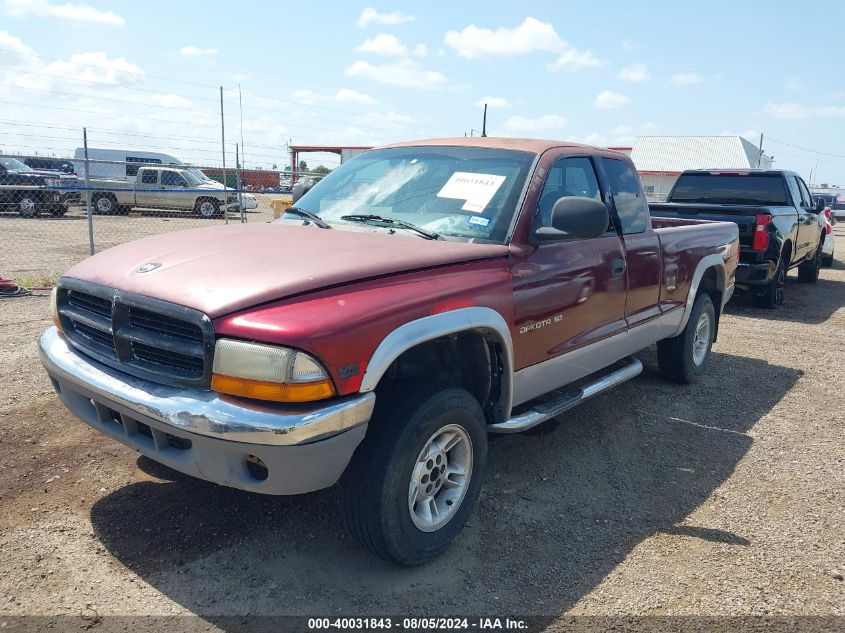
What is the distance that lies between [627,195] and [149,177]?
66.1ft

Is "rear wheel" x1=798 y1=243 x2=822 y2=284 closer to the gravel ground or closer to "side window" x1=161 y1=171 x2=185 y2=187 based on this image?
the gravel ground

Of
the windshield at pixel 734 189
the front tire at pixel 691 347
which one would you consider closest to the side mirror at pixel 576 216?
the front tire at pixel 691 347

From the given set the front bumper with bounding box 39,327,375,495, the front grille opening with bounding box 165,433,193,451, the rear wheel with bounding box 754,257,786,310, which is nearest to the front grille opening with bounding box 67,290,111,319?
the front bumper with bounding box 39,327,375,495

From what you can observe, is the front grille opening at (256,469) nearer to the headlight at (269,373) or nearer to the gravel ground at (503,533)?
the headlight at (269,373)

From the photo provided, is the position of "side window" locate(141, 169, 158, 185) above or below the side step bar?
above

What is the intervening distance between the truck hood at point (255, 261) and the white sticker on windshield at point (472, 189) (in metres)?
0.35

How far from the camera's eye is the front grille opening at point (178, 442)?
261 cm

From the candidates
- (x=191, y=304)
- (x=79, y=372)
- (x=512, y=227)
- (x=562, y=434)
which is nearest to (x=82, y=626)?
(x=79, y=372)

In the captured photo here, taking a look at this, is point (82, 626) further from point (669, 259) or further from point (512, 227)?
point (669, 259)

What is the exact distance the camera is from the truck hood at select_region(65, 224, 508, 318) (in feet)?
8.60

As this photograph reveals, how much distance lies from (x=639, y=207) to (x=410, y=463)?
115 inches

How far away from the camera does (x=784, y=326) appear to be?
Result: 8469mm

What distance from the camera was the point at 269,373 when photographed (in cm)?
242

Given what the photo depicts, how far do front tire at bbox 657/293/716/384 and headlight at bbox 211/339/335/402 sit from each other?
3950mm
